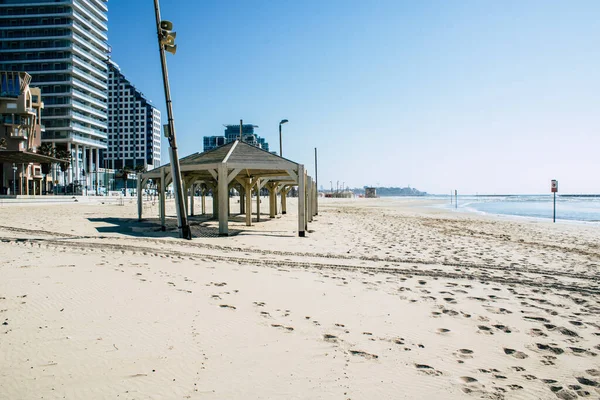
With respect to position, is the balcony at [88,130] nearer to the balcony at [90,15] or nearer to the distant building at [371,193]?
the balcony at [90,15]

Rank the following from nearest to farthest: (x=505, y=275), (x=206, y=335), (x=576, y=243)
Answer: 1. (x=206, y=335)
2. (x=505, y=275)
3. (x=576, y=243)

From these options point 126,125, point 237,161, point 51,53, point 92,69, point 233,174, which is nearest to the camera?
point 233,174

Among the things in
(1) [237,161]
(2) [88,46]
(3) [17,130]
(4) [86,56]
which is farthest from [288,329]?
(2) [88,46]

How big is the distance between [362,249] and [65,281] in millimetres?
7013

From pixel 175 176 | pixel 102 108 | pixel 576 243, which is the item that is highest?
pixel 102 108

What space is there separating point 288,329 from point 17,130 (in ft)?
192

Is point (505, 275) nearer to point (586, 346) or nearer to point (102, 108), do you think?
point (586, 346)

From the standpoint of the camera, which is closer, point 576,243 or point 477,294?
point 477,294

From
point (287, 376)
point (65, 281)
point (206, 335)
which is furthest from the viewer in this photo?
point (65, 281)

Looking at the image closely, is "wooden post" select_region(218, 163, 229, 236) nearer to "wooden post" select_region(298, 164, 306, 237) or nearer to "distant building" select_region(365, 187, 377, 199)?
"wooden post" select_region(298, 164, 306, 237)

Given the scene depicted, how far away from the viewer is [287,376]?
2.97m

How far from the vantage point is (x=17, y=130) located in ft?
158

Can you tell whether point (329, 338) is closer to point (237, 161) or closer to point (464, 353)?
point (464, 353)

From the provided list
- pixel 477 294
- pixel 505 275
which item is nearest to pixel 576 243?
pixel 505 275
